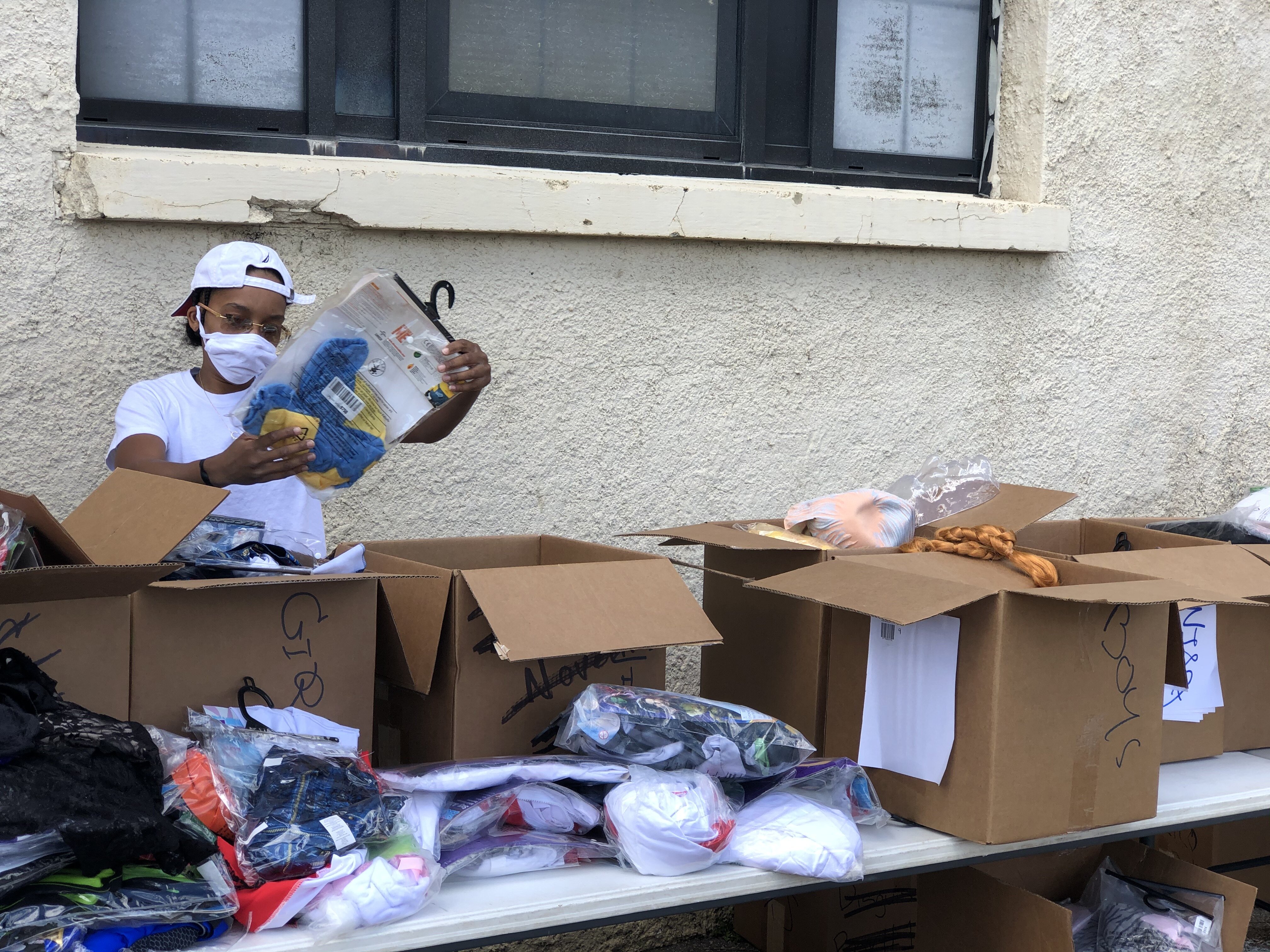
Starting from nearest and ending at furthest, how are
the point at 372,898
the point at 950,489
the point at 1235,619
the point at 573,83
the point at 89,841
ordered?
the point at 89,841 → the point at 372,898 → the point at 1235,619 → the point at 950,489 → the point at 573,83

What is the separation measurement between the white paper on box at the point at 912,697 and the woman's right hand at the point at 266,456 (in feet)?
3.27

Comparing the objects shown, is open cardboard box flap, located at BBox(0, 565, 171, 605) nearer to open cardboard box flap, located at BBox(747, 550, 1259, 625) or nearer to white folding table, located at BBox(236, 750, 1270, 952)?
white folding table, located at BBox(236, 750, 1270, 952)

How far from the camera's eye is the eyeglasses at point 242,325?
2.12 meters

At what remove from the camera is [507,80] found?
3.00 meters

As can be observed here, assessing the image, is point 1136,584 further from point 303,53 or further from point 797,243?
point 303,53

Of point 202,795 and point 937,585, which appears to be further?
point 937,585

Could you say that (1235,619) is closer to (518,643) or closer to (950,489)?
(950,489)

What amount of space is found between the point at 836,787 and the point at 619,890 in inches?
17.0

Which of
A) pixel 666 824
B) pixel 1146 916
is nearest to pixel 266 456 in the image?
pixel 666 824

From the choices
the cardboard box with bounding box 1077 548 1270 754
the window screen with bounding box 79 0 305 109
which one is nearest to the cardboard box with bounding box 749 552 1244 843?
the cardboard box with bounding box 1077 548 1270 754

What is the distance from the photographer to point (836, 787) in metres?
1.87

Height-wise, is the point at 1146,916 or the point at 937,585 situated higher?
the point at 937,585

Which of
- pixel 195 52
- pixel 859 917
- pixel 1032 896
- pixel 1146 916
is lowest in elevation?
pixel 859 917

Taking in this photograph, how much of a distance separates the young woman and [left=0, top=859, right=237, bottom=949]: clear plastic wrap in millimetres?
769
